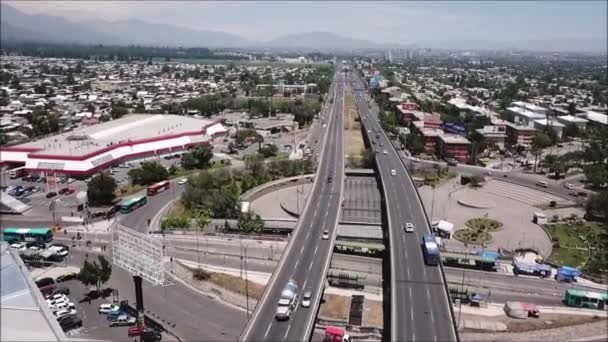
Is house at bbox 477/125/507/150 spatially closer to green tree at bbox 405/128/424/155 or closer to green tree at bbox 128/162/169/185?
green tree at bbox 405/128/424/155

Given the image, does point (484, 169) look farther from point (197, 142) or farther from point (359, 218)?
point (197, 142)

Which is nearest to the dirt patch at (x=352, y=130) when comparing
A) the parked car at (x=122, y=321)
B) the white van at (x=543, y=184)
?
the white van at (x=543, y=184)

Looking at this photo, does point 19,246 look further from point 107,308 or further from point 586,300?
point 586,300

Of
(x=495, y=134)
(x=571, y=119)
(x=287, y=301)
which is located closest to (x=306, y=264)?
(x=287, y=301)

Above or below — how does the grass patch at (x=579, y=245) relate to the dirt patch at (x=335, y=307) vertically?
above

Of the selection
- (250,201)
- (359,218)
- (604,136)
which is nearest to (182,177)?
(250,201)

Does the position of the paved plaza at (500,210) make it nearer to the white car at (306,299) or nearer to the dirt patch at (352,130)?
the white car at (306,299)
